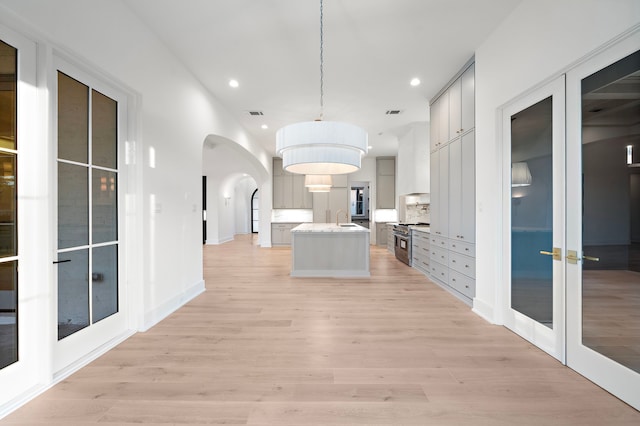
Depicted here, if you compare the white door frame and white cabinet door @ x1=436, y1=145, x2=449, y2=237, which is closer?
the white door frame

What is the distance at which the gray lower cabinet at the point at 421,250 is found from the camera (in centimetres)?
529

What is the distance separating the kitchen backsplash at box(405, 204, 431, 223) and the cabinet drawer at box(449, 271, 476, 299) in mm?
3410

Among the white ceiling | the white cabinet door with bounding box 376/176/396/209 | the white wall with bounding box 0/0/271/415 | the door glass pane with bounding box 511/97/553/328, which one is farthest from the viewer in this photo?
the white cabinet door with bounding box 376/176/396/209

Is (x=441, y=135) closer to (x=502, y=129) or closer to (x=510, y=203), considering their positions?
(x=502, y=129)

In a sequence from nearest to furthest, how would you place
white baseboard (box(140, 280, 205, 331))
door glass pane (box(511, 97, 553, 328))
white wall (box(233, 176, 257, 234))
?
1. door glass pane (box(511, 97, 553, 328))
2. white baseboard (box(140, 280, 205, 331))
3. white wall (box(233, 176, 257, 234))

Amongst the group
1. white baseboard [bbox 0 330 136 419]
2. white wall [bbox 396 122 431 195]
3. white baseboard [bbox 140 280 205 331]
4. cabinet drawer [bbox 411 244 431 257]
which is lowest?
white baseboard [bbox 0 330 136 419]

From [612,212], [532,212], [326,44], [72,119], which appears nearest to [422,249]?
[532,212]

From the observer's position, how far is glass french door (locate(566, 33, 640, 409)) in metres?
1.82

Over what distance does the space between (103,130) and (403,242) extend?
596 cm

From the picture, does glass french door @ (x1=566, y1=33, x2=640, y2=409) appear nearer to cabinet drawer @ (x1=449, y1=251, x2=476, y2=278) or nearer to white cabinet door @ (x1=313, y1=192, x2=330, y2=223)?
cabinet drawer @ (x1=449, y1=251, x2=476, y2=278)

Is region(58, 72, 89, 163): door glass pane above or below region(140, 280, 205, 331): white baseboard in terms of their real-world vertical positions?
above

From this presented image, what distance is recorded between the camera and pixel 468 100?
3754 mm

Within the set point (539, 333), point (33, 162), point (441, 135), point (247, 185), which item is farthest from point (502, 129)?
point (247, 185)

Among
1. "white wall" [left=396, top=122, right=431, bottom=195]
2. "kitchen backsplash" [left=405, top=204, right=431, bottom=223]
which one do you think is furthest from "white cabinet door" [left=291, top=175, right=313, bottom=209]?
"white wall" [left=396, top=122, right=431, bottom=195]
